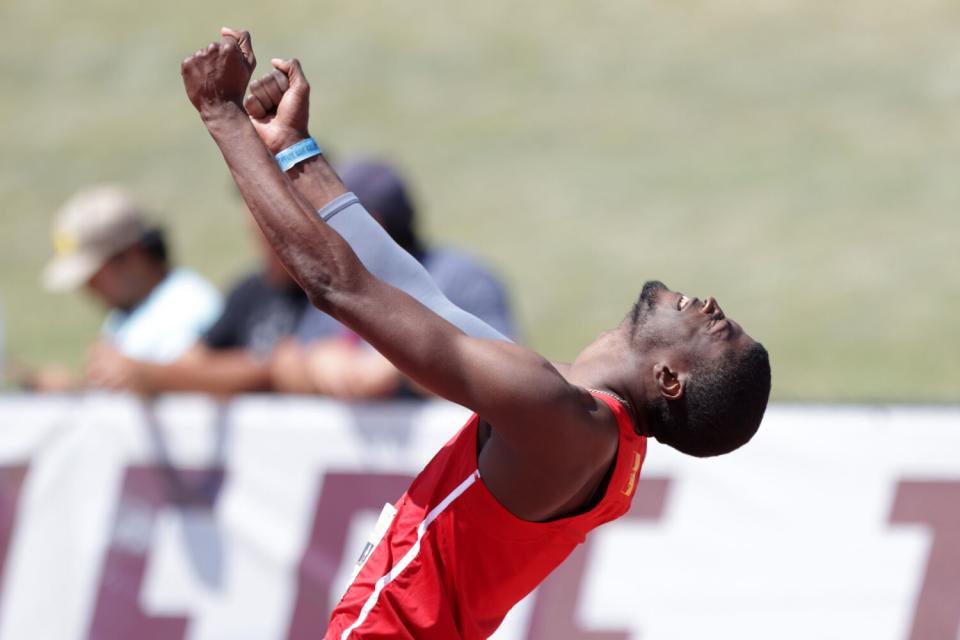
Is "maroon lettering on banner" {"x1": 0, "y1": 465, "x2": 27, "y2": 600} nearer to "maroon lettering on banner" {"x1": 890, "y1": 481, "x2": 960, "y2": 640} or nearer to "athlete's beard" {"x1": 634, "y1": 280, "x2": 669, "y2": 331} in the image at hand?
"athlete's beard" {"x1": 634, "y1": 280, "x2": 669, "y2": 331}

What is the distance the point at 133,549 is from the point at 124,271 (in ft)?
4.71

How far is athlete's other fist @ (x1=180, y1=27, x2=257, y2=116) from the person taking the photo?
9.29ft

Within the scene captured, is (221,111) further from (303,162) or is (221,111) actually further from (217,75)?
(303,162)

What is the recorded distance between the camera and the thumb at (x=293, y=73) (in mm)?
3000

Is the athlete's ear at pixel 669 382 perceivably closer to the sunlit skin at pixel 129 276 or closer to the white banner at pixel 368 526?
the white banner at pixel 368 526

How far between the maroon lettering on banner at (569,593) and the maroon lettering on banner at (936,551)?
2.90 feet

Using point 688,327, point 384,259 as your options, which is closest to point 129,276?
point 384,259

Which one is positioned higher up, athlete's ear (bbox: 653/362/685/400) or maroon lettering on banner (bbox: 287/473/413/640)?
athlete's ear (bbox: 653/362/685/400)

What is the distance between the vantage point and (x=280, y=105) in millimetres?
3006

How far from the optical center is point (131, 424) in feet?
17.3

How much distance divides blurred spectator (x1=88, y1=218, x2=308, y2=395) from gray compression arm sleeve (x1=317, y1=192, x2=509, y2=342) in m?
1.97

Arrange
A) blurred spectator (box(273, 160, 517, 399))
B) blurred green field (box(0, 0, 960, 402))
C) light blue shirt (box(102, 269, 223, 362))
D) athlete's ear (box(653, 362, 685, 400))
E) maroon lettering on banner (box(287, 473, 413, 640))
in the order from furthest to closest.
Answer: blurred green field (box(0, 0, 960, 402)) → light blue shirt (box(102, 269, 223, 362)) → maroon lettering on banner (box(287, 473, 413, 640)) → blurred spectator (box(273, 160, 517, 399)) → athlete's ear (box(653, 362, 685, 400))

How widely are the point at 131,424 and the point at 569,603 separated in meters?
1.73

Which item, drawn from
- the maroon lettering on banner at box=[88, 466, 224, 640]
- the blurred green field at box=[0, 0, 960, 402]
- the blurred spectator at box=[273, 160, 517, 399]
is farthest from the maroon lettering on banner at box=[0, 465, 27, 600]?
the blurred green field at box=[0, 0, 960, 402]
